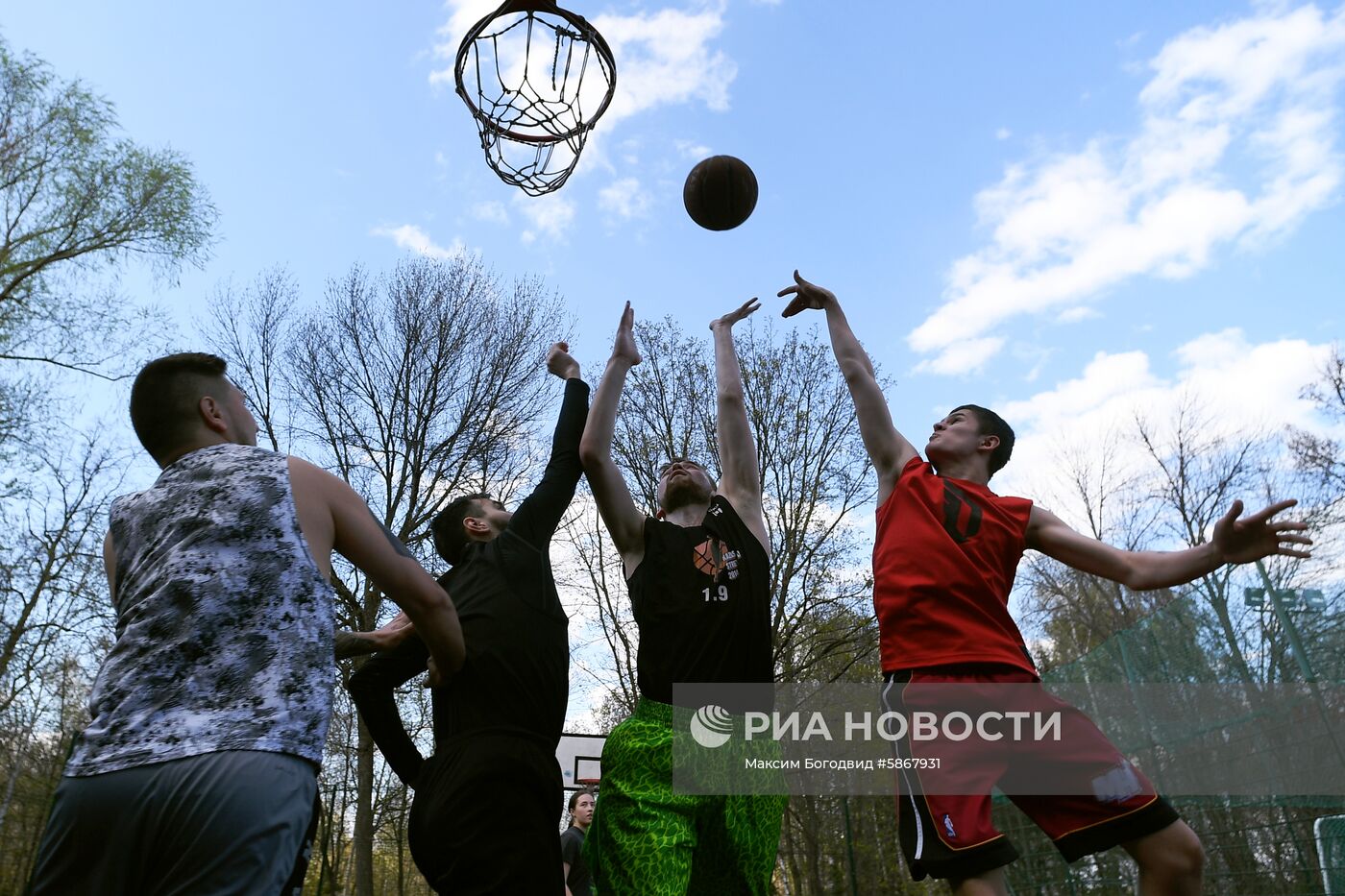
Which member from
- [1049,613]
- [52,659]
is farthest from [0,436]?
[1049,613]

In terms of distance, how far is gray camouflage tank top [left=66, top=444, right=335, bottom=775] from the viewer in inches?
66.1

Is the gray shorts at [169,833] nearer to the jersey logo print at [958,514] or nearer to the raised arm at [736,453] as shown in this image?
the jersey logo print at [958,514]

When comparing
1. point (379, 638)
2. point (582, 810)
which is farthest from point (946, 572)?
point (582, 810)

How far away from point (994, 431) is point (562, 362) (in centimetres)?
183

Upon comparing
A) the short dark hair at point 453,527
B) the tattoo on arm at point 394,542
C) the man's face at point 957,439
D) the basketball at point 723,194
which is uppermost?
the basketball at point 723,194

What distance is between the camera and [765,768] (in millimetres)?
3348

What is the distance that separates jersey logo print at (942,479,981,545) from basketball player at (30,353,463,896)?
5.90 feet

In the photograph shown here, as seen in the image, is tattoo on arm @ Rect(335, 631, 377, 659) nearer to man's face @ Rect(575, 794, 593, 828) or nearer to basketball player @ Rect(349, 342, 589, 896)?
basketball player @ Rect(349, 342, 589, 896)

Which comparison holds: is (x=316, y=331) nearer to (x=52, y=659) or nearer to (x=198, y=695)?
(x=52, y=659)

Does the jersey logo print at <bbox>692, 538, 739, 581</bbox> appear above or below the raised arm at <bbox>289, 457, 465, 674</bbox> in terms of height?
above

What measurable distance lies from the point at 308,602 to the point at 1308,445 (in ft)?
76.7

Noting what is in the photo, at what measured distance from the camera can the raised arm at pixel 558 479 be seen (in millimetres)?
3322

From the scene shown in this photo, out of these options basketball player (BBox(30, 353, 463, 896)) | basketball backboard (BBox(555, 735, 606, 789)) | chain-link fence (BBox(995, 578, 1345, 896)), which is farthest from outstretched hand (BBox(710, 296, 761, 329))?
basketball backboard (BBox(555, 735, 606, 789))

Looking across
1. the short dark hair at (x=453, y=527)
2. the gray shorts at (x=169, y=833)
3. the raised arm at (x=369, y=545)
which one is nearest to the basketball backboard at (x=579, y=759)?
the short dark hair at (x=453, y=527)
